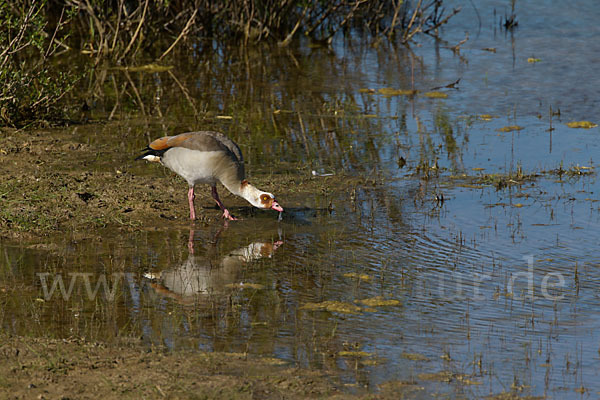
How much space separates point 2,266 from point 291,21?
1374 centimetres

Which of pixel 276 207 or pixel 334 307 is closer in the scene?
pixel 334 307

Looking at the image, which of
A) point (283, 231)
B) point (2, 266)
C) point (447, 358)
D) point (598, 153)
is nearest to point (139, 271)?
point (2, 266)

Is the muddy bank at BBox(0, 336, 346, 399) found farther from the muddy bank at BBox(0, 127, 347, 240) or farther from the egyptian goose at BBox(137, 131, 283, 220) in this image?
the egyptian goose at BBox(137, 131, 283, 220)

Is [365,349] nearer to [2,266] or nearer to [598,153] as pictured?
[2,266]

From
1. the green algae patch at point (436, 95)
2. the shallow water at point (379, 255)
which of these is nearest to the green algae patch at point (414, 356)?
the shallow water at point (379, 255)

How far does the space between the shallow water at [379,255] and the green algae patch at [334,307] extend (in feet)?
0.16

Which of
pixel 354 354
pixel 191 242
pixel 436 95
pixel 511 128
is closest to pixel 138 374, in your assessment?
pixel 354 354

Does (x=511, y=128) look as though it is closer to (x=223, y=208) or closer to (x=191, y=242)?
(x=223, y=208)

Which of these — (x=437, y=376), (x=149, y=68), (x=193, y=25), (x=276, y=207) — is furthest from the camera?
(x=193, y=25)

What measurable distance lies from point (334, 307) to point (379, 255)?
52.4 inches

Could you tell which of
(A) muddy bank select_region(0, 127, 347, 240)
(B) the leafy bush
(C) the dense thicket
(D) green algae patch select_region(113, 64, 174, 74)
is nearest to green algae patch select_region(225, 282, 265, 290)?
(A) muddy bank select_region(0, 127, 347, 240)

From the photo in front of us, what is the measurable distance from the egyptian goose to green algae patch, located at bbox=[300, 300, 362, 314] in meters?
2.03

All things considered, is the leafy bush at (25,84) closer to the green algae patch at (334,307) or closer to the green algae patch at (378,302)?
the green algae patch at (334,307)

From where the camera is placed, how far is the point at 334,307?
255 inches
